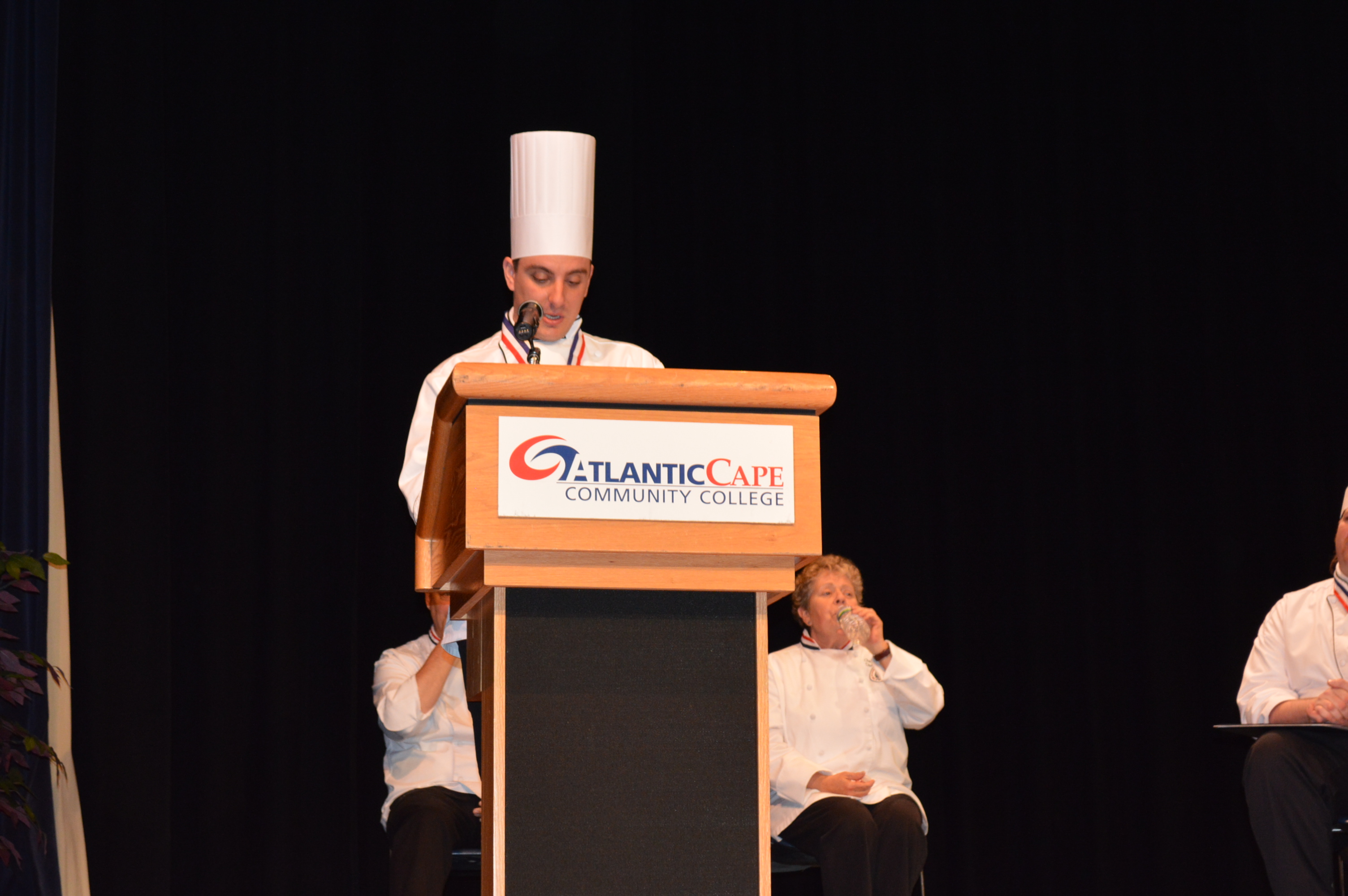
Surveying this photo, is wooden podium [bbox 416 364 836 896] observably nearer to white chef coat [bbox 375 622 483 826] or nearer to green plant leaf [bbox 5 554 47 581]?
green plant leaf [bbox 5 554 47 581]

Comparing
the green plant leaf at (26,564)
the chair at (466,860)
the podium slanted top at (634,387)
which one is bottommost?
the chair at (466,860)

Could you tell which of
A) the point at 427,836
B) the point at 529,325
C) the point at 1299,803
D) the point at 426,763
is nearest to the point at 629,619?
the point at 529,325

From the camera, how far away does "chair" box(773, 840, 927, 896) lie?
10.5ft

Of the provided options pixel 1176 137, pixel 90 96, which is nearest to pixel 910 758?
pixel 1176 137

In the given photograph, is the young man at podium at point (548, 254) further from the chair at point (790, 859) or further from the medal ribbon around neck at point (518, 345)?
the chair at point (790, 859)

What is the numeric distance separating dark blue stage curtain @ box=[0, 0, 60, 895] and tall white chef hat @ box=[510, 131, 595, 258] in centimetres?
157

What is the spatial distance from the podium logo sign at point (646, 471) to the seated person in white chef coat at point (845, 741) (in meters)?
1.91

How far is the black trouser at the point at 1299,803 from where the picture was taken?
2.94m

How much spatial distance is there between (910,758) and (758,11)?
2295mm

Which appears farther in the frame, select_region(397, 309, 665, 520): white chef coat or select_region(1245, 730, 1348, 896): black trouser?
select_region(1245, 730, 1348, 896): black trouser

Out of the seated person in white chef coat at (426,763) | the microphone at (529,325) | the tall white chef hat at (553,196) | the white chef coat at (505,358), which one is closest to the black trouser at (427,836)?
the seated person in white chef coat at (426,763)

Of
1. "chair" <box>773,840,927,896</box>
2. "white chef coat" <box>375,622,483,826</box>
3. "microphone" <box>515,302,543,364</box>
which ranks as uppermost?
"microphone" <box>515,302,543,364</box>

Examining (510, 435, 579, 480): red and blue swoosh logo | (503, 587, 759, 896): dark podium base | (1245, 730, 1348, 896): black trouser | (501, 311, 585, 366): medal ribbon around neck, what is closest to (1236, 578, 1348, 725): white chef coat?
(1245, 730, 1348, 896): black trouser

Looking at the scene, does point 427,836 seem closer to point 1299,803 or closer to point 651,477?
point 651,477
